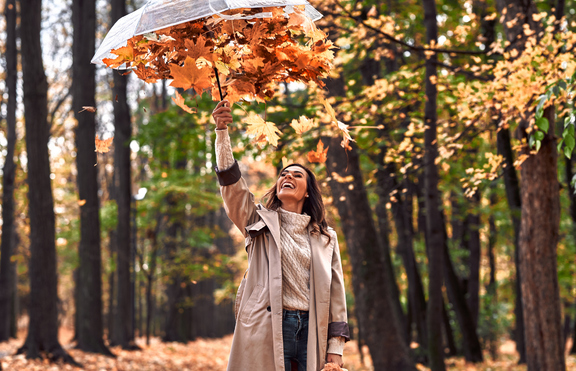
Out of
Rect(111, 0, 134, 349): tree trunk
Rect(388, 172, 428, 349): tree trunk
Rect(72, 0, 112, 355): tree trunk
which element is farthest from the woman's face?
Rect(111, 0, 134, 349): tree trunk

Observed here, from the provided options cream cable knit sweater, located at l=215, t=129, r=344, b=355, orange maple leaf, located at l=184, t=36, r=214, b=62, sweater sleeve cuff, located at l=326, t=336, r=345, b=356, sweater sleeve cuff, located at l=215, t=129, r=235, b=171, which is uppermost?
orange maple leaf, located at l=184, t=36, r=214, b=62

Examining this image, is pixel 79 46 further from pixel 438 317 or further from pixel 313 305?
pixel 313 305

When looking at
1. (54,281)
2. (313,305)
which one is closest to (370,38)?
(313,305)

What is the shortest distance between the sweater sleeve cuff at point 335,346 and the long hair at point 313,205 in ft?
2.08

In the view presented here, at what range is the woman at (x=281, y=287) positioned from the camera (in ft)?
9.83

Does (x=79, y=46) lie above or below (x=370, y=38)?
above

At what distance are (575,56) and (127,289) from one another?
12.2 metres

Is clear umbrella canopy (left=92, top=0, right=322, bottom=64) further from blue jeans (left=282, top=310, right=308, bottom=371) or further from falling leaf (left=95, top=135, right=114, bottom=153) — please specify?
blue jeans (left=282, top=310, right=308, bottom=371)

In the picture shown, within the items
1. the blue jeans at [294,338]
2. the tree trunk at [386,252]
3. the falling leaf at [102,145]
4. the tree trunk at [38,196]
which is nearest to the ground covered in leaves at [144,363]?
the tree trunk at [38,196]

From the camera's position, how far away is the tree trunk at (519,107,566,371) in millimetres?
5965

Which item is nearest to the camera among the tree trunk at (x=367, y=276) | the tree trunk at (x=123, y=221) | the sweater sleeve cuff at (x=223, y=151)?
the sweater sleeve cuff at (x=223, y=151)

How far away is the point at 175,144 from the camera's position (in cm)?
949

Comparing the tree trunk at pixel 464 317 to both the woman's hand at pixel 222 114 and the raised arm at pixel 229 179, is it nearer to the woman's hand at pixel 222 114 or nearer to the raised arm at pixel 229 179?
the raised arm at pixel 229 179

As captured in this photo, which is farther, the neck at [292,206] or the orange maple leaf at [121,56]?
the neck at [292,206]
